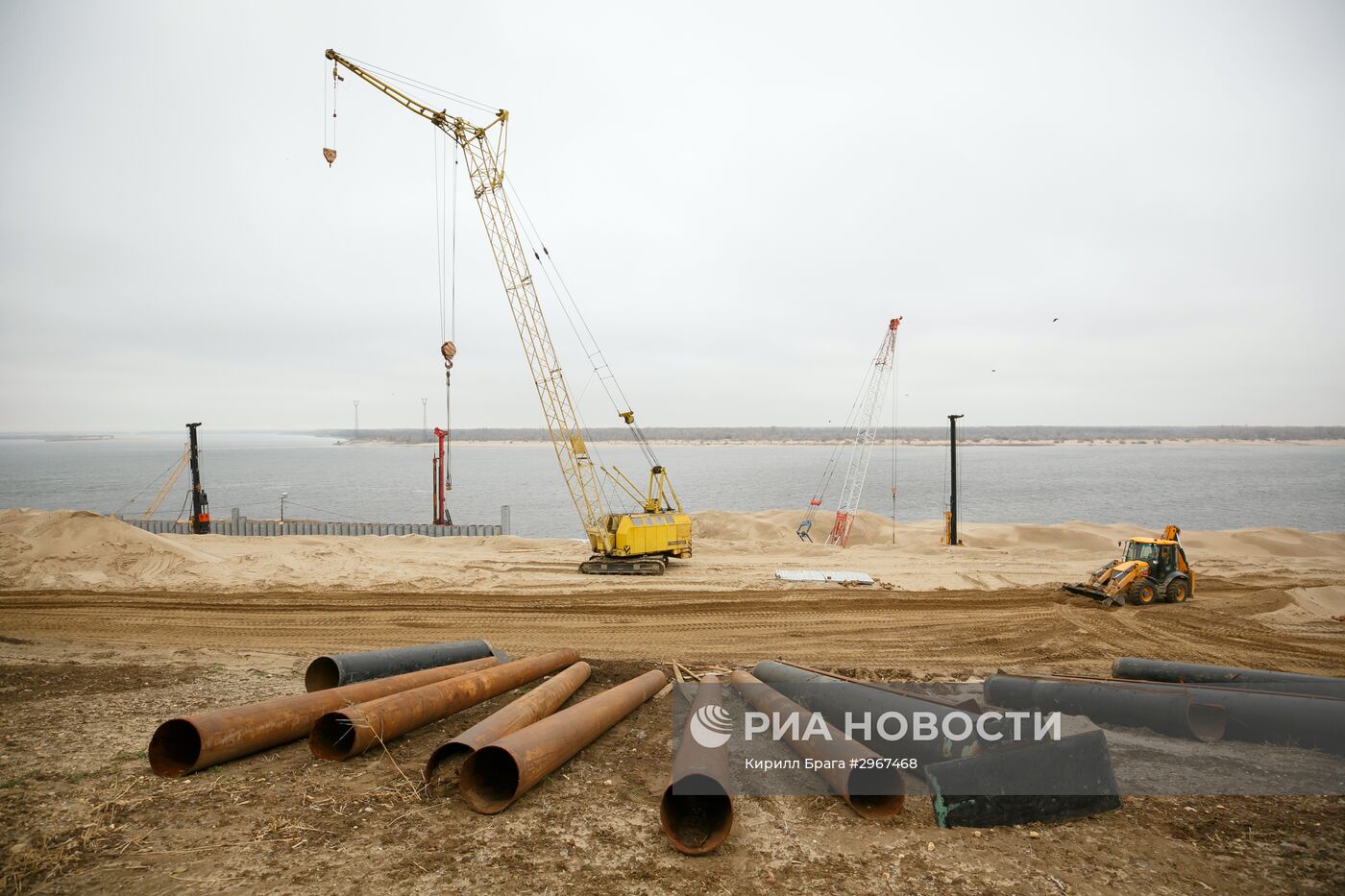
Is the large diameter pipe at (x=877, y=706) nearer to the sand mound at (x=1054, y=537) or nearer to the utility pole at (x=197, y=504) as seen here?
the sand mound at (x=1054, y=537)

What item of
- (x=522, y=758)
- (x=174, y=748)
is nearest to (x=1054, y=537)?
(x=522, y=758)

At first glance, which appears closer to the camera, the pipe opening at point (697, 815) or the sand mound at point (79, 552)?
the pipe opening at point (697, 815)

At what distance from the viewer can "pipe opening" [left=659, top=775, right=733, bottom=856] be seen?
19.3ft

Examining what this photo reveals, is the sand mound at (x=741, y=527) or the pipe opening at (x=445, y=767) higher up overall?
the pipe opening at (x=445, y=767)

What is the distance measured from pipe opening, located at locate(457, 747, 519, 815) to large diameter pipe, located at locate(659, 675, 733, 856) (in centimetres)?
154

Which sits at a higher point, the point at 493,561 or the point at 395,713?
the point at 395,713

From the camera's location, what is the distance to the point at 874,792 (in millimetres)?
6469

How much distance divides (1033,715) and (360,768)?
7.80 metres

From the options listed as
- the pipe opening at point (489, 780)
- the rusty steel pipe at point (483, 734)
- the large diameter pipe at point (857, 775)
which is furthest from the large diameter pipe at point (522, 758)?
the large diameter pipe at point (857, 775)

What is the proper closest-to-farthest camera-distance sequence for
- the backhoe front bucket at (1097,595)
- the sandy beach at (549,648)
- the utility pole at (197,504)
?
the sandy beach at (549,648), the backhoe front bucket at (1097,595), the utility pole at (197,504)

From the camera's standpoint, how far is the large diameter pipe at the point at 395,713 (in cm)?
743

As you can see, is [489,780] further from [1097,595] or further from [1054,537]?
[1054,537]

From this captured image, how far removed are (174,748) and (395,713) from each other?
223cm

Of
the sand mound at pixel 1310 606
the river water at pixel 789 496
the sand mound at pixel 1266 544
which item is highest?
the sand mound at pixel 1310 606
